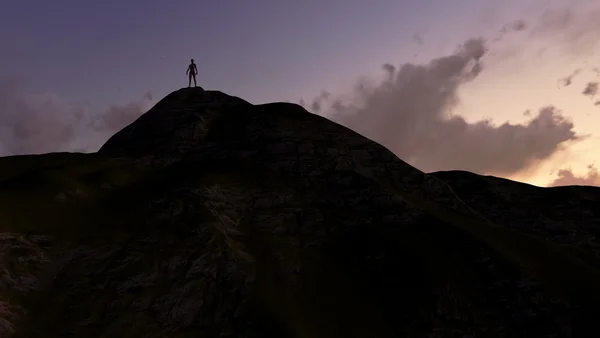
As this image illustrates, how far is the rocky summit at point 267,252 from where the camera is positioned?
59.2m

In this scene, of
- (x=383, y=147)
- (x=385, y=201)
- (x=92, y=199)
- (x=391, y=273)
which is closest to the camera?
(x=391, y=273)

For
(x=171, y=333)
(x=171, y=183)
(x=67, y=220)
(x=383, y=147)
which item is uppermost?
(x=383, y=147)

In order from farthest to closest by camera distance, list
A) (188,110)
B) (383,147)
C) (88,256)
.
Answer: (188,110) < (383,147) < (88,256)

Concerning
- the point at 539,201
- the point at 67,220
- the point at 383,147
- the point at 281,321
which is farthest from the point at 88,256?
the point at 539,201

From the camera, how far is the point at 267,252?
229ft

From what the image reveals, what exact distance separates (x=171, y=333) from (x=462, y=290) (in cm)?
3558

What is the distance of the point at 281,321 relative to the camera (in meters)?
58.8

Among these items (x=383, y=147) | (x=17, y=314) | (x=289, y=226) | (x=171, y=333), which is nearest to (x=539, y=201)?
(x=383, y=147)

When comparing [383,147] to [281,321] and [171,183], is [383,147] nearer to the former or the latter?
[171,183]

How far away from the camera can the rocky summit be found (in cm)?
5919

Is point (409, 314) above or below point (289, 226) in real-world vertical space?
below

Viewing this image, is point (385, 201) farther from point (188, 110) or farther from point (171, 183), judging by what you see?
point (188, 110)

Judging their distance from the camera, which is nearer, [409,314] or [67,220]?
[409,314]

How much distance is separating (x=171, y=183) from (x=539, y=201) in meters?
81.5
